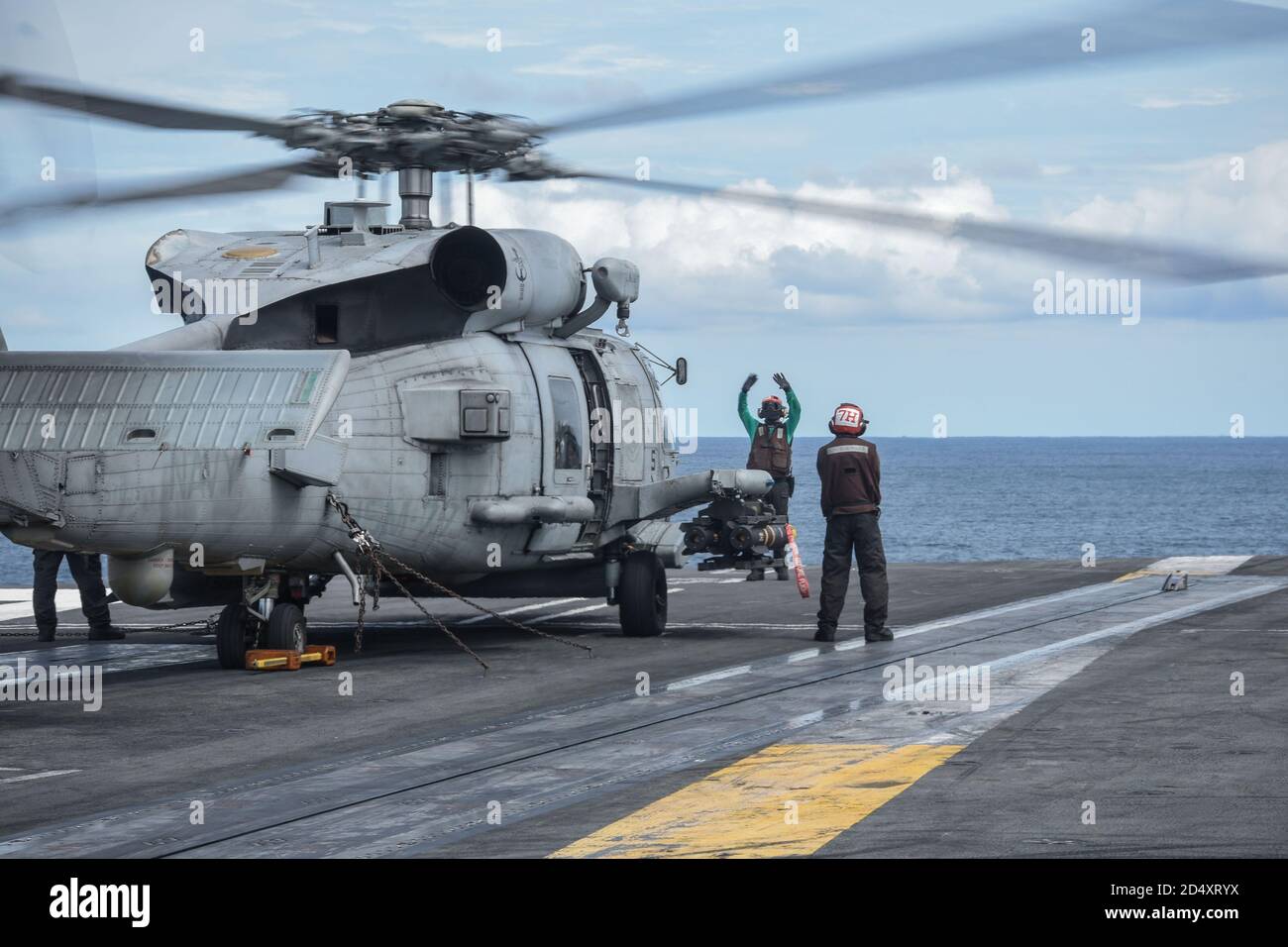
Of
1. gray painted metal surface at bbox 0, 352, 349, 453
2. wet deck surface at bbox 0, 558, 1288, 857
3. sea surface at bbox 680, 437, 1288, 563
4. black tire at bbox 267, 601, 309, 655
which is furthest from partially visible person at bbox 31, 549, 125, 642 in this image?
sea surface at bbox 680, 437, 1288, 563

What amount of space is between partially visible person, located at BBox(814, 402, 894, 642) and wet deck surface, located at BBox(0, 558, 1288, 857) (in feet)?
1.13

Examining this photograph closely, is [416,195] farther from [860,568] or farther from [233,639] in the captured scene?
[860,568]

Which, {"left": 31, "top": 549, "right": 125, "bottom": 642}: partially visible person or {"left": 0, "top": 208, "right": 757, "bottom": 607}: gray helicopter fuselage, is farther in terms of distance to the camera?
{"left": 31, "top": 549, "right": 125, "bottom": 642}: partially visible person

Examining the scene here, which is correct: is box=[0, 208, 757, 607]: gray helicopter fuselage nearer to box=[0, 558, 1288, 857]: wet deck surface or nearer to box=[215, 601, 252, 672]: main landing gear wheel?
box=[215, 601, 252, 672]: main landing gear wheel

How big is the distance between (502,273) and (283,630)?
12.4 ft

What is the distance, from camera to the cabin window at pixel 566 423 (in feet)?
54.4

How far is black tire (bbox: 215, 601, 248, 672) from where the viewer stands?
1443cm

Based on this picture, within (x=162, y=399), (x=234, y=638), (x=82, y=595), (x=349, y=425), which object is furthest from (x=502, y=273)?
(x=82, y=595)

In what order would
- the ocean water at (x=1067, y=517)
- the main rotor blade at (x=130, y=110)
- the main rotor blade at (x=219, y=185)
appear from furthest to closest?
the ocean water at (x=1067, y=517)
the main rotor blade at (x=219, y=185)
the main rotor blade at (x=130, y=110)

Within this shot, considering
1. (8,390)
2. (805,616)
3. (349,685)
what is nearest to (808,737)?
(349,685)

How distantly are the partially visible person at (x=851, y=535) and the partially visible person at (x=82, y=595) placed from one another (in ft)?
Result: 24.0

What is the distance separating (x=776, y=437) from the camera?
25.2 meters

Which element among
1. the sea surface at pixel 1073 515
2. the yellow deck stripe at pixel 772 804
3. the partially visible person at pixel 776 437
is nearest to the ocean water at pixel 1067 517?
the sea surface at pixel 1073 515

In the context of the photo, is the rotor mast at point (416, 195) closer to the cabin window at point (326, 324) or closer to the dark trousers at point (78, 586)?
the cabin window at point (326, 324)
